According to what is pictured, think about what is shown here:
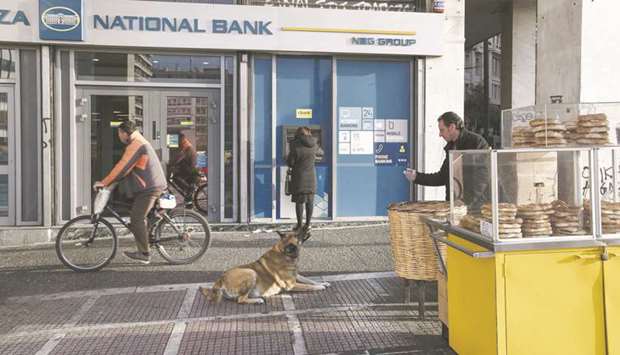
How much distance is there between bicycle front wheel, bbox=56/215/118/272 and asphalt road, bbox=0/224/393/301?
0.13 m

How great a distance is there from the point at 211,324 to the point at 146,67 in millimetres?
5837

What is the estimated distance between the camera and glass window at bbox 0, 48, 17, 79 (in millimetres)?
8688

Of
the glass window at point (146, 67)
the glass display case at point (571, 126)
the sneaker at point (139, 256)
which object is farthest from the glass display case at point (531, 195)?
the glass window at point (146, 67)

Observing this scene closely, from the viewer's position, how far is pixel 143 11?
28.3ft

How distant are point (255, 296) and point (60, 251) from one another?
2.75 m

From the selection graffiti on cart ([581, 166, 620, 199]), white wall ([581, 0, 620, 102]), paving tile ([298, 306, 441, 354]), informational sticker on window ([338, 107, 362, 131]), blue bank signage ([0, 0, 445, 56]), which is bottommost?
paving tile ([298, 306, 441, 354])

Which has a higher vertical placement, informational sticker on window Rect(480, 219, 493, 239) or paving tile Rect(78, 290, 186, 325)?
informational sticker on window Rect(480, 219, 493, 239)

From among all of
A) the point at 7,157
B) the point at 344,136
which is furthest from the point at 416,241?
the point at 7,157

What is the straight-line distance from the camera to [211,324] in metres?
4.60

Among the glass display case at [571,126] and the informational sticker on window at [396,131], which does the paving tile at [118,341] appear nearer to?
the glass display case at [571,126]

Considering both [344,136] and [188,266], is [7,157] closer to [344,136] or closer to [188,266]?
[188,266]

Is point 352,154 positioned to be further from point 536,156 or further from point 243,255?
point 536,156

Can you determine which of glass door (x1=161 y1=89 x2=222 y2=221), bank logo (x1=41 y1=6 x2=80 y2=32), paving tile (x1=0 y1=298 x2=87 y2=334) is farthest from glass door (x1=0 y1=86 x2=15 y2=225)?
paving tile (x1=0 y1=298 x2=87 y2=334)

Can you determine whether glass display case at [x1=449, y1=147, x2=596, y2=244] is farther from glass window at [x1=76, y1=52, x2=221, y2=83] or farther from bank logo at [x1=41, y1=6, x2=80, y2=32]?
bank logo at [x1=41, y1=6, x2=80, y2=32]
